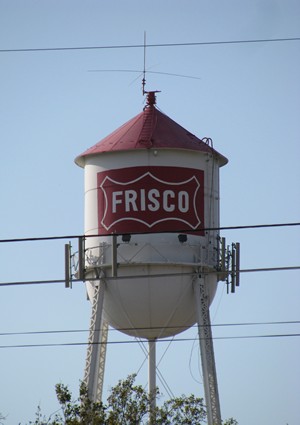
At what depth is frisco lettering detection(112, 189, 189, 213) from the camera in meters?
45.2

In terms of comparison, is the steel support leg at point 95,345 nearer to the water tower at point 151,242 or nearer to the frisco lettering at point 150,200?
the water tower at point 151,242

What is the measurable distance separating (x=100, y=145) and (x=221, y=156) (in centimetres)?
353

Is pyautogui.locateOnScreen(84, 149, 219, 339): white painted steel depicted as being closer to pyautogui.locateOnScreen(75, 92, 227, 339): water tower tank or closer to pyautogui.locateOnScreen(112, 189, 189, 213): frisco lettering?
pyautogui.locateOnScreen(75, 92, 227, 339): water tower tank

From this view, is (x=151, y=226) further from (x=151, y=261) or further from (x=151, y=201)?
(x=151, y=261)

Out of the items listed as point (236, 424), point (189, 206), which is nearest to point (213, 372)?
point (236, 424)

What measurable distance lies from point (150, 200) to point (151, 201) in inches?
1.5

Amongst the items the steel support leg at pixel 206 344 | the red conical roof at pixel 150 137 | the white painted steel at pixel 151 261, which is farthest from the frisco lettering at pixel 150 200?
the steel support leg at pixel 206 344

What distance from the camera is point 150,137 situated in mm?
46219

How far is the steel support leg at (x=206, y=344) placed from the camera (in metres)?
45.5

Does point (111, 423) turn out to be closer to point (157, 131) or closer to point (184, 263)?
point (184, 263)

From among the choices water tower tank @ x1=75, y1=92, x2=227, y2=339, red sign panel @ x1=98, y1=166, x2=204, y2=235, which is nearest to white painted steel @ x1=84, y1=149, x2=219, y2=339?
water tower tank @ x1=75, y1=92, x2=227, y2=339

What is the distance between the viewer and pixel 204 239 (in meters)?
46.1

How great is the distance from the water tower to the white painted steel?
3cm

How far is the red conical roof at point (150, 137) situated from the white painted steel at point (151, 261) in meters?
0.19
